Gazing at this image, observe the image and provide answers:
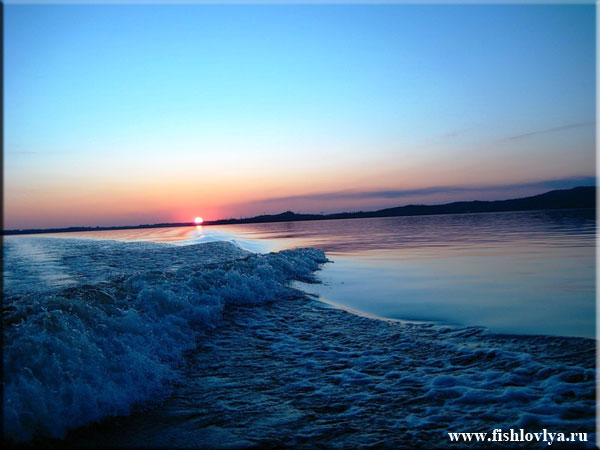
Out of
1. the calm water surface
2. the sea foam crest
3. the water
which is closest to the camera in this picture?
the water

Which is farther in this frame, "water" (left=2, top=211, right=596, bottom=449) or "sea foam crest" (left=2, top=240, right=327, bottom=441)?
"sea foam crest" (left=2, top=240, right=327, bottom=441)

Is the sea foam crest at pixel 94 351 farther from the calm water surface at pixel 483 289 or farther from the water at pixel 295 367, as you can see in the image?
the calm water surface at pixel 483 289

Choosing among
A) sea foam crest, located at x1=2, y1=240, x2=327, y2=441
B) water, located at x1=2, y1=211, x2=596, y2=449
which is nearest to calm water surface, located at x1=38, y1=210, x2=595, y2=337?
water, located at x1=2, y1=211, x2=596, y2=449

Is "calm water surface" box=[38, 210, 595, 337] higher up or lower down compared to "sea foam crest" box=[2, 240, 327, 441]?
lower down

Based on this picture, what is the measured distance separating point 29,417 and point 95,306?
3.58 metres

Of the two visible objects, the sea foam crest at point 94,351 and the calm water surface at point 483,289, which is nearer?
the sea foam crest at point 94,351

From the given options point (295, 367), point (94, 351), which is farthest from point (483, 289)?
point (94, 351)

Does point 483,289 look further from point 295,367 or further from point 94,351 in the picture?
point 94,351

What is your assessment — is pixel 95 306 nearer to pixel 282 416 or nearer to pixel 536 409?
pixel 282 416

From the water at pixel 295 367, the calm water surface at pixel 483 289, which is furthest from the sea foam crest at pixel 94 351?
the calm water surface at pixel 483 289

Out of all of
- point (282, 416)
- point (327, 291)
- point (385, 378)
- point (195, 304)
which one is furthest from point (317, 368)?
point (327, 291)

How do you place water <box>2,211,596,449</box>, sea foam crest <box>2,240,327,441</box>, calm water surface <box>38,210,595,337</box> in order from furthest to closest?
calm water surface <box>38,210,595,337</box>, sea foam crest <box>2,240,327,441</box>, water <box>2,211,596,449</box>

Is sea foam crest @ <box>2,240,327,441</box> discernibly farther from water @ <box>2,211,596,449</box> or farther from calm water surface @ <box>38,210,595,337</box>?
calm water surface @ <box>38,210,595,337</box>

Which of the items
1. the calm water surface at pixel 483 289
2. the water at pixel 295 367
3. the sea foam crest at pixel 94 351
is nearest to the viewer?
the water at pixel 295 367
